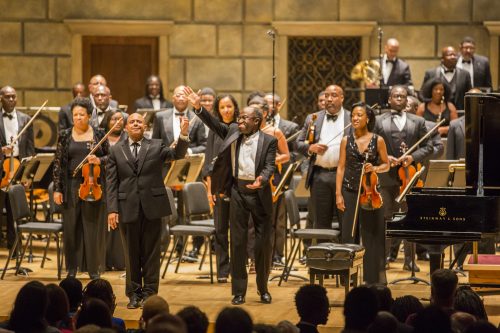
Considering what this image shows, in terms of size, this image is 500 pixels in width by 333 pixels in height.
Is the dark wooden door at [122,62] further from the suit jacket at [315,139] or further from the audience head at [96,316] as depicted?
the audience head at [96,316]

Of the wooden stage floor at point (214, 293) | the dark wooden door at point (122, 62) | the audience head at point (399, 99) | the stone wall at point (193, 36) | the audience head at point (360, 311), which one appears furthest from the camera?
the dark wooden door at point (122, 62)

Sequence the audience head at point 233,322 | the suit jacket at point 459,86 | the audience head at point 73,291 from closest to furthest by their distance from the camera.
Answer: the audience head at point 233,322 → the audience head at point 73,291 → the suit jacket at point 459,86

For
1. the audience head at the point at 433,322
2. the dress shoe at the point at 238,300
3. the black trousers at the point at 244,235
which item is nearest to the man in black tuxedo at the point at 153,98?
the black trousers at the point at 244,235

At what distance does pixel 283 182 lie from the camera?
31.7 feet

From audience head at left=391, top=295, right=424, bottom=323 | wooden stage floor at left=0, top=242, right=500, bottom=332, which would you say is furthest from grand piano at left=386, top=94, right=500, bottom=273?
audience head at left=391, top=295, right=424, bottom=323

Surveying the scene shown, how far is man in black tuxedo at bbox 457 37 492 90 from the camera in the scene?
13.2 meters

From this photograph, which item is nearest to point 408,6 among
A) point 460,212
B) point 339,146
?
point 339,146

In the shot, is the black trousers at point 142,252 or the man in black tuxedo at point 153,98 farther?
the man in black tuxedo at point 153,98

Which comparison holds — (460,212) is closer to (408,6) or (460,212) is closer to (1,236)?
(1,236)

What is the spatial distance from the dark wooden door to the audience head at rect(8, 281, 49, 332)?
32.5ft

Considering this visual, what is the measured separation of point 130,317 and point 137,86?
7481mm

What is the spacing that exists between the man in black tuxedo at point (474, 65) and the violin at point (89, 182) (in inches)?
213

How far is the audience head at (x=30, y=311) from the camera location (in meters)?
5.20

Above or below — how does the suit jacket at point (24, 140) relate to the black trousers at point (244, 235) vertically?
above
